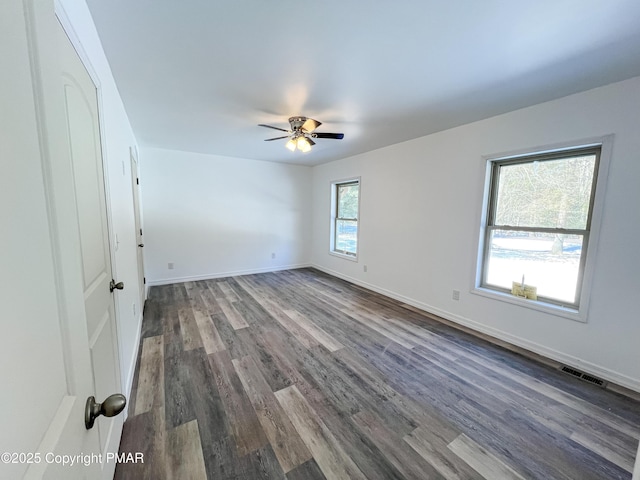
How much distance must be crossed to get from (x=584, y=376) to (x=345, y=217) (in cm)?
388

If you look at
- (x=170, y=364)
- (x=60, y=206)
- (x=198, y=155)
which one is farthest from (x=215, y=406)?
(x=198, y=155)

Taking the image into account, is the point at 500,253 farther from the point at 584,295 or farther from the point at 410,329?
the point at 410,329

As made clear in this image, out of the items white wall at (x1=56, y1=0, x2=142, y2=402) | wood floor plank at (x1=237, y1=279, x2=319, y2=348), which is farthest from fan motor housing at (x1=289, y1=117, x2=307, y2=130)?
wood floor plank at (x1=237, y1=279, x2=319, y2=348)

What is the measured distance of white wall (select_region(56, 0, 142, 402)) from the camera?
123cm

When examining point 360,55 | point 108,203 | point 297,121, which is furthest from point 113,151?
point 360,55

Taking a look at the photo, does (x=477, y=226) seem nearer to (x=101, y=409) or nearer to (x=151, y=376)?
(x=101, y=409)

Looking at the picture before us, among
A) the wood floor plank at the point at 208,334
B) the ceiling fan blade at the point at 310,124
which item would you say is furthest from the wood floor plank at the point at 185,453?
the ceiling fan blade at the point at 310,124

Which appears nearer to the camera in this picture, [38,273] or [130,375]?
[38,273]

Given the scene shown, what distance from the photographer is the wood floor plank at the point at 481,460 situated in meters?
1.40

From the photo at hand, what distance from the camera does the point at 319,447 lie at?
1.54 meters

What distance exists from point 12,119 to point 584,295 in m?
3.44

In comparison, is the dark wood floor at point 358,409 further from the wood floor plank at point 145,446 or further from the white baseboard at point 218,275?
the white baseboard at point 218,275

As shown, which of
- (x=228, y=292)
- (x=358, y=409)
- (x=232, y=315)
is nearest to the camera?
(x=358, y=409)

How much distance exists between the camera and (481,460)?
1.47 meters
